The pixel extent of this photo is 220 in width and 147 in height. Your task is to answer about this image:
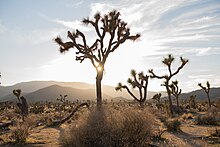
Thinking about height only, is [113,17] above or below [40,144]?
above

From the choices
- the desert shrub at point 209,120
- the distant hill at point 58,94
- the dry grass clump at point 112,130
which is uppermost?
the distant hill at point 58,94

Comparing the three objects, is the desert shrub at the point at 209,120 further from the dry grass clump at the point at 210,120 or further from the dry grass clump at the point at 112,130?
the dry grass clump at the point at 112,130

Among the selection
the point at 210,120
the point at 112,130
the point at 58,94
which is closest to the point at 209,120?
the point at 210,120

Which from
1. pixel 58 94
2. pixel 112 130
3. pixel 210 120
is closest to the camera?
pixel 112 130

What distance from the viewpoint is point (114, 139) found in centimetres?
919

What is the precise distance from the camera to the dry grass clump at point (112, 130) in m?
9.22

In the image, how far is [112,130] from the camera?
9164 mm

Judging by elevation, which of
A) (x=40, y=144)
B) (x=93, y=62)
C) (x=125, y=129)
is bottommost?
(x=40, y=144)

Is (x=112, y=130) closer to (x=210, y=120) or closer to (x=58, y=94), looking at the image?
(x=210, y=120)

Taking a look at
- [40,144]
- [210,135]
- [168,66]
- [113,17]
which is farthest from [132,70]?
[40,144]

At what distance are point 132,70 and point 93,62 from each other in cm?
1061

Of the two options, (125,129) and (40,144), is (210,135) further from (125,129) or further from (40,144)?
(40,144)

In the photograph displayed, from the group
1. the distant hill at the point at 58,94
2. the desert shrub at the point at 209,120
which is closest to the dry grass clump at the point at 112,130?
the desert shrub at the point at 209,120

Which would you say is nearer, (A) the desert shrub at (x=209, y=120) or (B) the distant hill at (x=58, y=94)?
(A) the desert shrub at (x=209, y=120)
